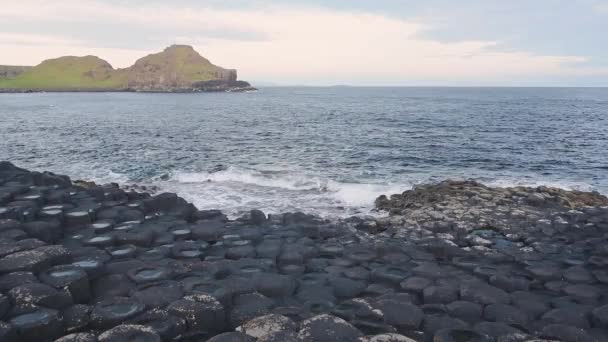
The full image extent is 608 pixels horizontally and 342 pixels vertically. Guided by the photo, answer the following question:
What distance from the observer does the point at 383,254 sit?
415 inches

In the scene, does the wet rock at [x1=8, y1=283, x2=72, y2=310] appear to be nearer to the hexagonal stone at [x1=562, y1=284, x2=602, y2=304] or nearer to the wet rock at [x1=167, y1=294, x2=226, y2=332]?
the wet rock at [x1=167, y1=294, x2=226, y2=332]

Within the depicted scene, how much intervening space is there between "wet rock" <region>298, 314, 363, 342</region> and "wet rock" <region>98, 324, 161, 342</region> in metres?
1.99

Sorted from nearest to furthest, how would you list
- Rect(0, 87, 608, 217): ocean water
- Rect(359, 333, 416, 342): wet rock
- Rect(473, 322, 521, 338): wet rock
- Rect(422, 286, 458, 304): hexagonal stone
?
Rect(359, 333, 416, 342): wet rock, Rect(473, 322, 521, 338): wet rock, Rect(422, 286, 458, 304): hexagonal stone, Rect(0, 87, 608, 217): ocean water

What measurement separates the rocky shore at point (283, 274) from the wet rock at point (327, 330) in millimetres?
24

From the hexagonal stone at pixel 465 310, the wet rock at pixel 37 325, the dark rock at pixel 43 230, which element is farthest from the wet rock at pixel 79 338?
the hexagonal stone at pixel 465 310

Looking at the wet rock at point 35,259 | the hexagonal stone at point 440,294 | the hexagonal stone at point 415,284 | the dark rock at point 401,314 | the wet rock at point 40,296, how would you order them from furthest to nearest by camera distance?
the hexagonal stone at point 415,284 < the hexagonal stone at point 440,294 < the wet rock at point 35,259 < the dark rock at point 401,314 < the wet rock at point 40,296

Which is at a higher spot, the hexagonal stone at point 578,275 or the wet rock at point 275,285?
the wet rock at point 275,285

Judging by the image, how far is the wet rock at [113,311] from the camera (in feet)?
Result: 21.2

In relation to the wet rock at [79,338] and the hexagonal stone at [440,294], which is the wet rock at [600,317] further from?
the wet rock at [79,338]

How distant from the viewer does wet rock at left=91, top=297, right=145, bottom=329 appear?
6.48m

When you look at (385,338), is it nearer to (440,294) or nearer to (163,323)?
(440,294)

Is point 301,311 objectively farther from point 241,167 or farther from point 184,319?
point 241,167

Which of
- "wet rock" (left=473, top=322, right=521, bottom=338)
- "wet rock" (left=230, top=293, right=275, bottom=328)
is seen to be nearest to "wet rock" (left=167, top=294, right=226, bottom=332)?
"wet rock" (left=230, top=293, right=275, bottom=328)

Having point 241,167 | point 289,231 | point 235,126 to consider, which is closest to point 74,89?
point 235,126
